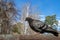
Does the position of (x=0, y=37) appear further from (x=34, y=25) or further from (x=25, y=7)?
(x=25, y=7)

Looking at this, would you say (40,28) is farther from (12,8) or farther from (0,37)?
(12,8)

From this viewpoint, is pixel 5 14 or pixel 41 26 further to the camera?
pixel 5 14

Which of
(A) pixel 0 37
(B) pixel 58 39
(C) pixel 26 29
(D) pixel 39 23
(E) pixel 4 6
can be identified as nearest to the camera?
(A) pixel 0 37

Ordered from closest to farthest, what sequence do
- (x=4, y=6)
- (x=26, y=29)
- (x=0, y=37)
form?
(x=0, y=37), (x=4, y=6), (x=26, y=29)

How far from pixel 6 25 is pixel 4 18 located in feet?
2.47

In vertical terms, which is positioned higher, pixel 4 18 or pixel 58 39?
pixel 4 18

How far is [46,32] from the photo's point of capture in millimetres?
6730

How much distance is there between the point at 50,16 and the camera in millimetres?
25766

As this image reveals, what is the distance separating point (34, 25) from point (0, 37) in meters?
1.57

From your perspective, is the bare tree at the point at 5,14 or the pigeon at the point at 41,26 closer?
the pigeon at the point at 41,26

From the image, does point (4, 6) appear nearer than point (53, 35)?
No

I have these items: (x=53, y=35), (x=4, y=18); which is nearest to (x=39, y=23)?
(x=53, y=35)

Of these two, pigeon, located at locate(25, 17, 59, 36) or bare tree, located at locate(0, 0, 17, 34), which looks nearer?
pigeon, located at locate(25, 17, 59, 36)

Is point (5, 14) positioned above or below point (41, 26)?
above
